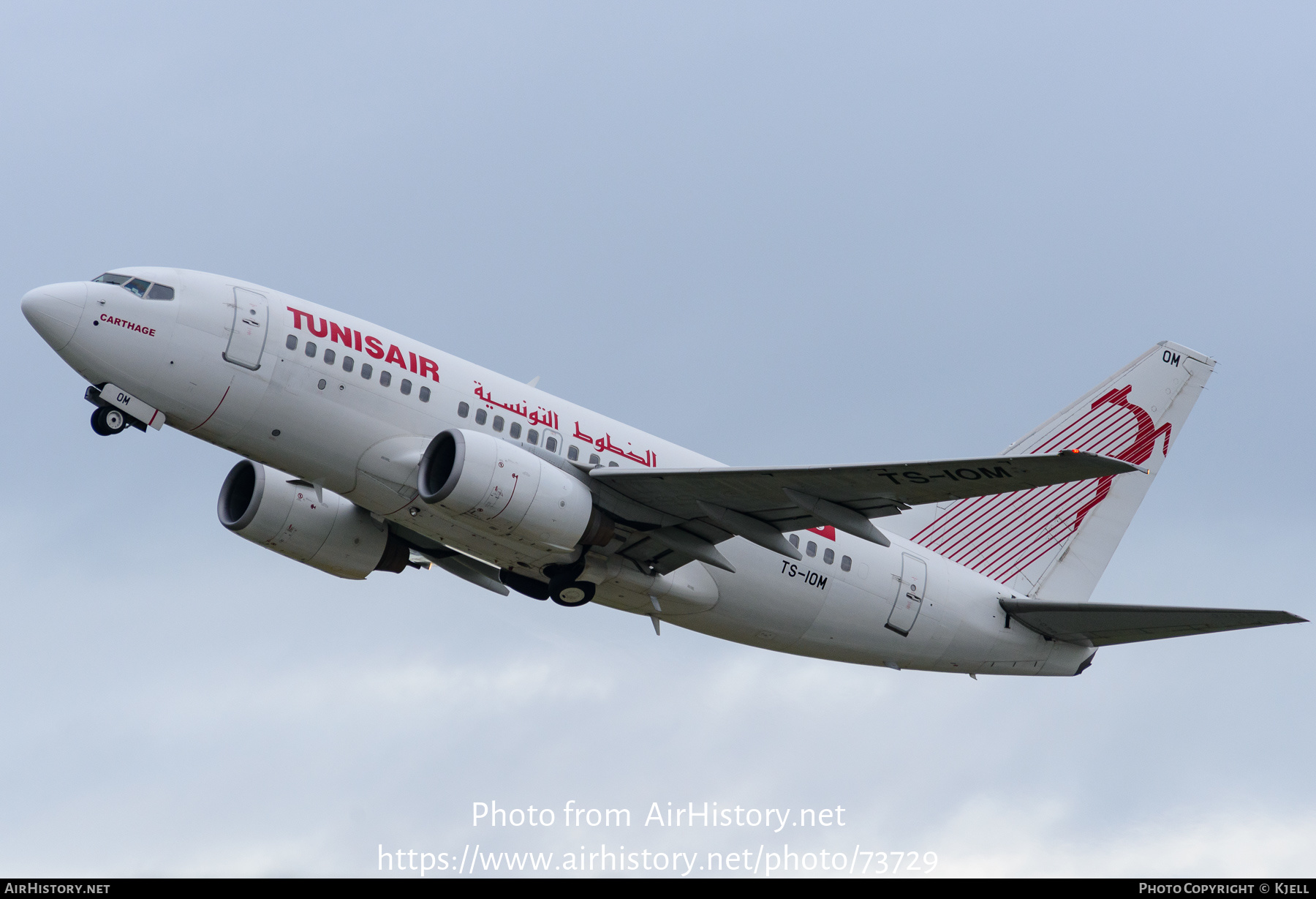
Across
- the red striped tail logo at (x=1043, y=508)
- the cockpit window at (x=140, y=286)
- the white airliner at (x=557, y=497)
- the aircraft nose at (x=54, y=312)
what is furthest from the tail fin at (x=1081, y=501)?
the aircraft nose at (x=54, y=312)

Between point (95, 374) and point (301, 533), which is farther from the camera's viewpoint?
point (301, 533)

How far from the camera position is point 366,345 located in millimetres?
24578

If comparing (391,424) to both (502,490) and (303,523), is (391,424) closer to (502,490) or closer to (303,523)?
(502,490)

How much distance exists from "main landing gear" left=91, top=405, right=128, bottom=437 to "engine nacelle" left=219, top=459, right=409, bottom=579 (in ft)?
16.0

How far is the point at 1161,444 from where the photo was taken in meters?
34.2

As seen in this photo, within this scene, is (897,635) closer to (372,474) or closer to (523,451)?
(523,451)

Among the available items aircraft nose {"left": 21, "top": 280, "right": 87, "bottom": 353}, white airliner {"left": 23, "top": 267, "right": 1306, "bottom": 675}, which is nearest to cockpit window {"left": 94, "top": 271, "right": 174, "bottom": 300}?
white airliner {"left": 23, "top": 267, "right": 1306, "bottom": 675}

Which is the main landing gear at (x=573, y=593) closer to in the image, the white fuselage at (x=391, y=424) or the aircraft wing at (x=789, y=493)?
the white fuselage at (x=391, y=424)

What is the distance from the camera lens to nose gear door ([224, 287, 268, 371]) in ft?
77.4

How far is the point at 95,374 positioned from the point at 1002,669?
65.9 ft

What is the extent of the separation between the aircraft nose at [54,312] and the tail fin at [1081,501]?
728 inches

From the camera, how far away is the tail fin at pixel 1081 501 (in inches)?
1242
